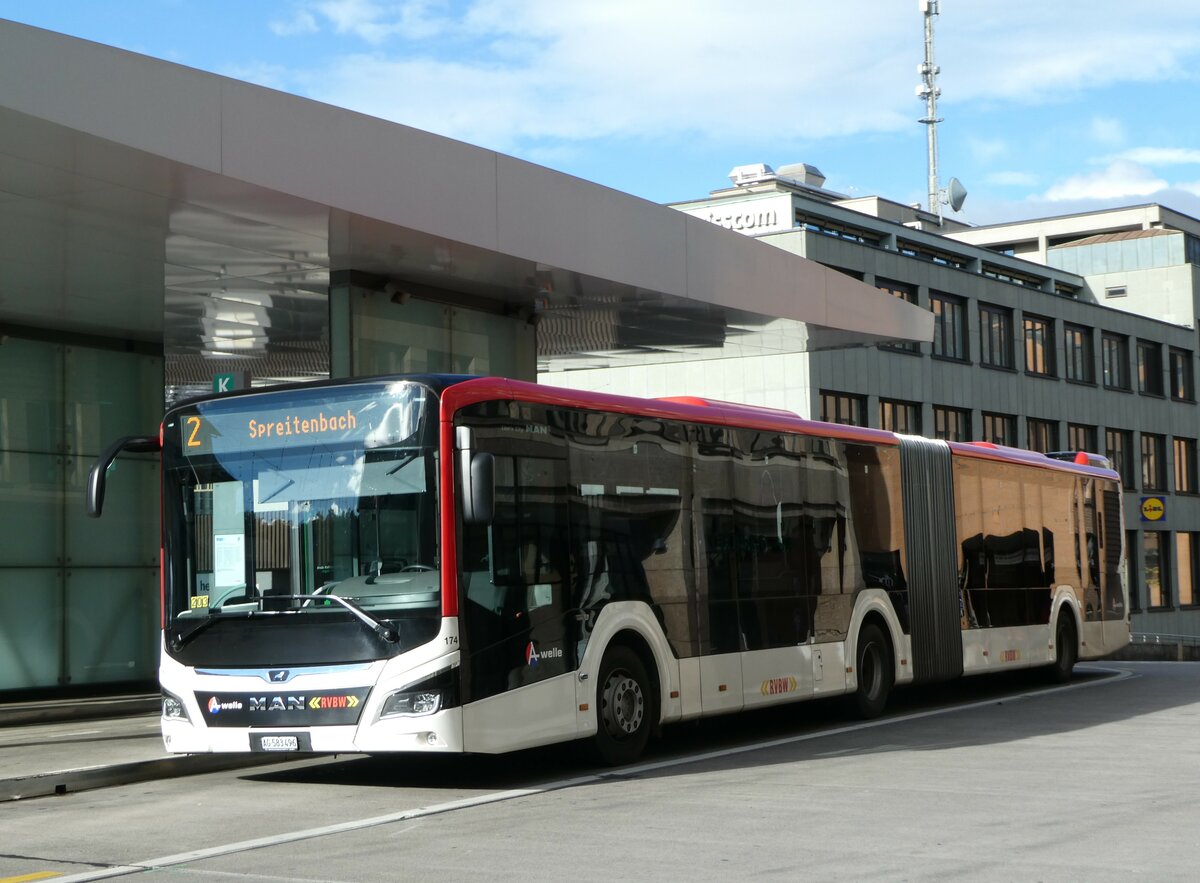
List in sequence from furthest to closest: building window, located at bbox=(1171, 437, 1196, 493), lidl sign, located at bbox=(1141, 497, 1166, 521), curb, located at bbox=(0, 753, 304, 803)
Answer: building window, located at bbox=(1171, 437, 1196, 493) → lidl sign, located at bbox=(1141, 497, 1166, 521) → curb, located at bbox=(0, 753, 304, 803)

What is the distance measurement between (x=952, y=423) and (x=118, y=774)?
140 ft

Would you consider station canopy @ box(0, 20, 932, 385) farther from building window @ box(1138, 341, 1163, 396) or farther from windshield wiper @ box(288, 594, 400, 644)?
building window @ box(1138, 341, 1163, 396)

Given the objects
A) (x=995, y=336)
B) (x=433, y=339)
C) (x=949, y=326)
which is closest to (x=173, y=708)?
(x=433, y=339)

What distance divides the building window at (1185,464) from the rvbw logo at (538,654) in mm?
56656

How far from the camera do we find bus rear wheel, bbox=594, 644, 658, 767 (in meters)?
12.3

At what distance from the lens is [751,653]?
14.4m

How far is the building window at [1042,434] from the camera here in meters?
56.2

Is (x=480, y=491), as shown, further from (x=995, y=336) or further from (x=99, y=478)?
(x=995, y=336)

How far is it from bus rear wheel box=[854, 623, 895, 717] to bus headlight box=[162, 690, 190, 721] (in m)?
7.13

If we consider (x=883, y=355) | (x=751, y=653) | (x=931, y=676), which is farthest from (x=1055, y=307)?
(x=751, y=653)

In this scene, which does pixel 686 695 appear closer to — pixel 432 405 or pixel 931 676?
pixel 432 405

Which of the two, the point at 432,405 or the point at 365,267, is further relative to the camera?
the point at 365,267

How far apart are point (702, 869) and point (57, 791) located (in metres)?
5.97

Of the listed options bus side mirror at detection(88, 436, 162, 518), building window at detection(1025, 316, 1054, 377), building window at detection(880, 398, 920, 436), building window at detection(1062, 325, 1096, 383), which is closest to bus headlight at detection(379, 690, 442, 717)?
bus side mirror at detection(88, 436, 162, 518)
